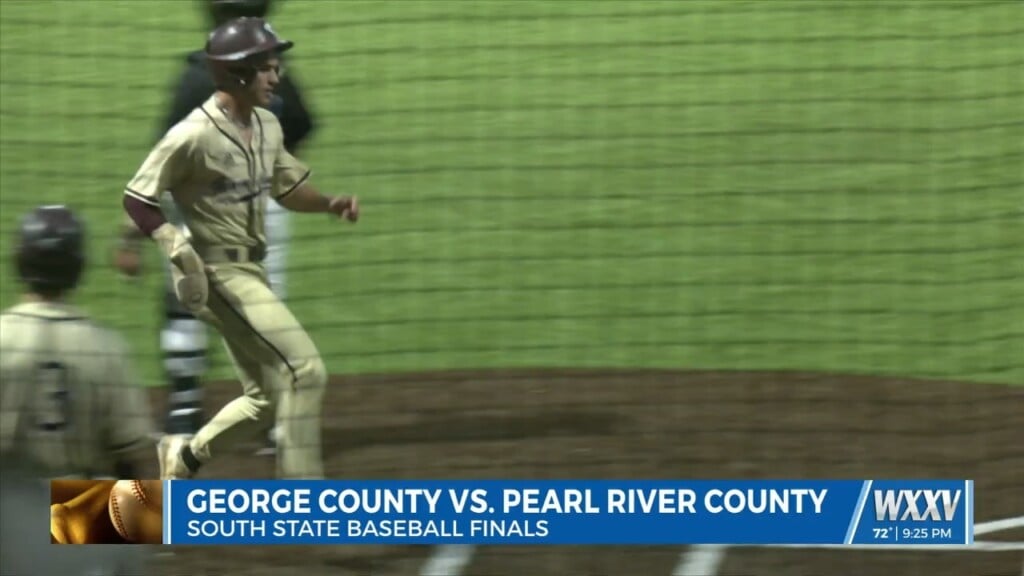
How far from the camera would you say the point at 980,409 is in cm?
737

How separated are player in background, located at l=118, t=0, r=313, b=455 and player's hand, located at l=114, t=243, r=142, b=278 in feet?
0.99

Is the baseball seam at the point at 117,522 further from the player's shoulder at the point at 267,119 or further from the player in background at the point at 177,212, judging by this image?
the player's shoulder at the point at 267,119

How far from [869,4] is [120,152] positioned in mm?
4490

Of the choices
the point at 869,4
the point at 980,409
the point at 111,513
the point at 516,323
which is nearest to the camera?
the point at 111,513

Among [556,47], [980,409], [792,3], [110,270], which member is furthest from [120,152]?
[980,409]

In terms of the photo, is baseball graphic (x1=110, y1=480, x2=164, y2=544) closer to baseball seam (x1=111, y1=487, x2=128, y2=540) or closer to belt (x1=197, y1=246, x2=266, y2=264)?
baseball seam (x1=111, y1=487, x2=128, y2=540)

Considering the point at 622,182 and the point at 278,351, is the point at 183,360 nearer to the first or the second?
the point at 278,351

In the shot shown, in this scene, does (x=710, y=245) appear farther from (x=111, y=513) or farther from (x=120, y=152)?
(x=111, y=513)

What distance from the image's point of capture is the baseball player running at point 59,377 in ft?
14.7

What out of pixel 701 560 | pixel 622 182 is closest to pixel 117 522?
pixel 701 560

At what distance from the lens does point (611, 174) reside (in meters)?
10.3

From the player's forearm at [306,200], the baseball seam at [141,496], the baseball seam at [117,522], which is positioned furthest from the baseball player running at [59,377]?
the player's forearm at [306,200]

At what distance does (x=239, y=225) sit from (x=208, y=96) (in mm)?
613

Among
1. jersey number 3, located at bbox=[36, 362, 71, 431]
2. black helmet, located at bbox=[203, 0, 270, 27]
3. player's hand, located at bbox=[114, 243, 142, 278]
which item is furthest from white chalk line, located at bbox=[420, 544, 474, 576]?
black helmet, located at bbox=[203, 0, 270, 27]
